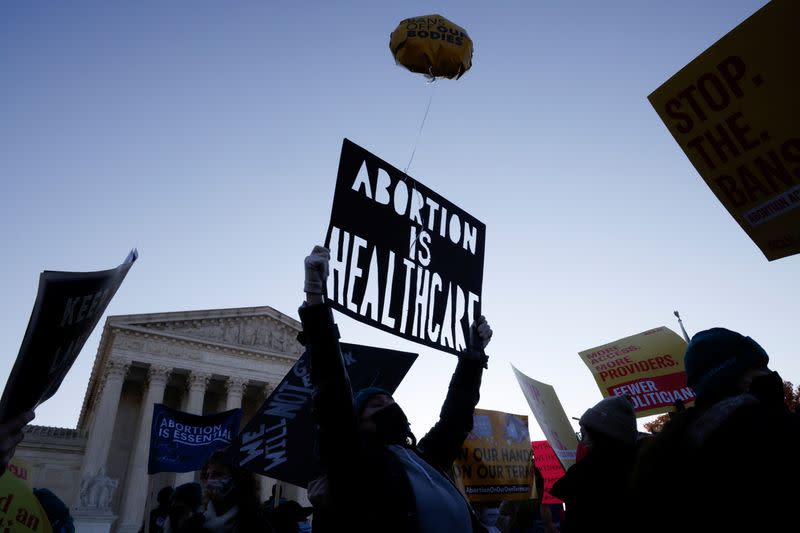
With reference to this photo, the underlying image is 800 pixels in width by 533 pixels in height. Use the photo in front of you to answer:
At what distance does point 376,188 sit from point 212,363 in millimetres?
37984

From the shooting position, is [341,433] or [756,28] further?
[756,28]

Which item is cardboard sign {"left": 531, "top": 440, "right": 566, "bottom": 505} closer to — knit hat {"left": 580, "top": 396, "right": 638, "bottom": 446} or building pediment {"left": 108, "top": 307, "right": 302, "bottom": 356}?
knit hat {"left": 580, "top": 396, "right": 638, "bottom": 446}

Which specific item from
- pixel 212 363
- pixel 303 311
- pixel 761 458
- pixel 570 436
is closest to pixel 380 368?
pixel 303 311

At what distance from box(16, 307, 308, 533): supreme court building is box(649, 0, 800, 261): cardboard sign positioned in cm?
3471

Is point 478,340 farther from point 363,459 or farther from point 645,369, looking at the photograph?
point 645,369

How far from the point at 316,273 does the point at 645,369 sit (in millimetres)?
8417

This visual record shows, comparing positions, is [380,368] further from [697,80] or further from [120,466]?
[120,466]

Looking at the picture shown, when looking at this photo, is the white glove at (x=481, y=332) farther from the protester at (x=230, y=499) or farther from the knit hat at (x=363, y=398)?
the protester at (x=230, y=499)

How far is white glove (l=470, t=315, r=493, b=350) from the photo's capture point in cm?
355

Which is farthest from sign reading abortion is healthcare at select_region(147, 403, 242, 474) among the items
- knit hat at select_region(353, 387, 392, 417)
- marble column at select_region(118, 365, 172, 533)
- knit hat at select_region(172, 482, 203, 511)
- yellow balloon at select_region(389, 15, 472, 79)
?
marble column at select_region(118, 365, 172, 533)

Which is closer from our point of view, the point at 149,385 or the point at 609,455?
the point at 609,455

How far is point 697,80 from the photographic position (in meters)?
3.12

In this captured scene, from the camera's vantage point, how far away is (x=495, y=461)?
24.5 feet

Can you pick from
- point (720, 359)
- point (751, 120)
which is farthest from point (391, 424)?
point (751, 120)
